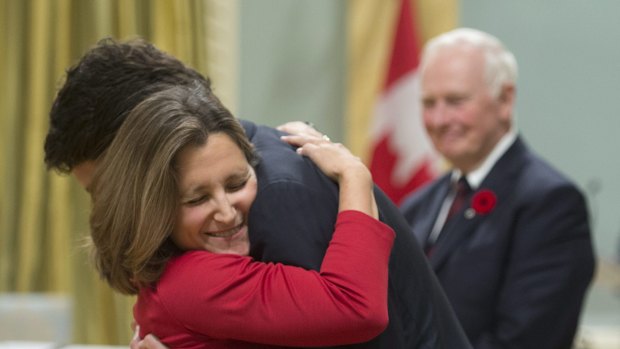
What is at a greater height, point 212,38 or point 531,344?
point 212,38

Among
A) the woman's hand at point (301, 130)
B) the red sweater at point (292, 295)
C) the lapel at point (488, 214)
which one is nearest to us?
the red sweater at point (292, 295)

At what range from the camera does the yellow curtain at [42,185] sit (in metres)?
3.23

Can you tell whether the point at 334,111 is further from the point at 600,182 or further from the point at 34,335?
the point at 34,335

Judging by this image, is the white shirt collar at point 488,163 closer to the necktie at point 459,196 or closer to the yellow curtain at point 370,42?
the necktie at point 459,196

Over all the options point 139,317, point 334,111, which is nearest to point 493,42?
point 334,111

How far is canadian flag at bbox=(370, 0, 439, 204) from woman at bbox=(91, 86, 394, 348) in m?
2.57

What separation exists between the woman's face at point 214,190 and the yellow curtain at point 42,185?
1682 mm

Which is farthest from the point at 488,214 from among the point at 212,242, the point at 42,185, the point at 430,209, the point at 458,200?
the point at 42,185

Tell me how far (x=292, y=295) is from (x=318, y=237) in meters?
0.12

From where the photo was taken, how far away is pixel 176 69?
1619 mm

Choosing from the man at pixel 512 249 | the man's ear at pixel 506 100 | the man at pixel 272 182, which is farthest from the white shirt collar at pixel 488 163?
the man at pixel 272 182

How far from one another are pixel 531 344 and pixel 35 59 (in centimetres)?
197

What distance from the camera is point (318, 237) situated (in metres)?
1.51

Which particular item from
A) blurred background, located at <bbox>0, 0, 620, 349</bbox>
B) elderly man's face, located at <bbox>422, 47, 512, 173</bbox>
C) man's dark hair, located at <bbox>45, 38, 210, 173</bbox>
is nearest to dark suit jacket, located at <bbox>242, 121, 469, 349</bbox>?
man's dark hair, located at <bbox>45, 38, 210, 173</bbox>
